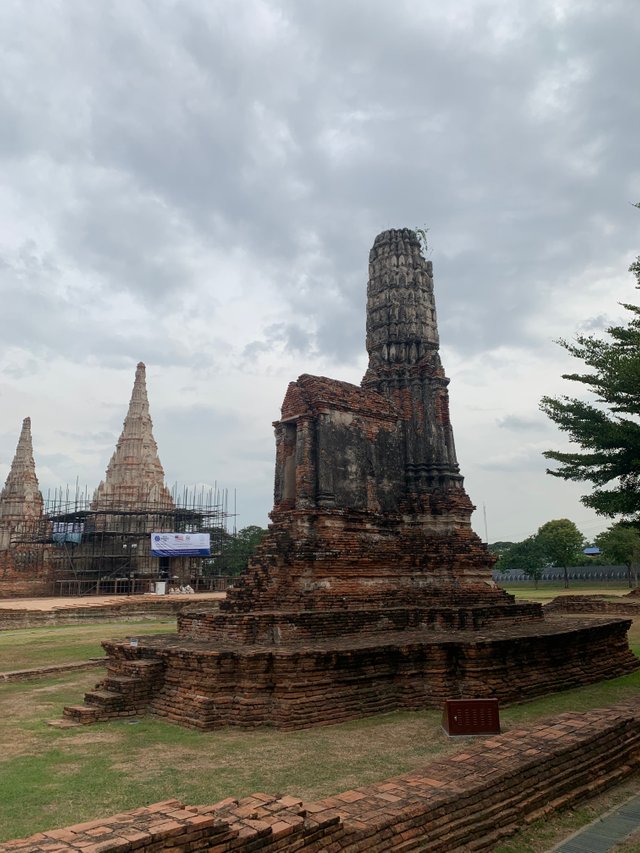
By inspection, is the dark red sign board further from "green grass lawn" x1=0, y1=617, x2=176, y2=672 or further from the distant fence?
the distant fence

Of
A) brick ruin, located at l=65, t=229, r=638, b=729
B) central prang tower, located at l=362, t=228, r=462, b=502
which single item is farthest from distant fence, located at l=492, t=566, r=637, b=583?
brick ruin, located at l=65, t=229, r=638, b=729

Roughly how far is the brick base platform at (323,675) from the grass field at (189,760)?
26 centimetres

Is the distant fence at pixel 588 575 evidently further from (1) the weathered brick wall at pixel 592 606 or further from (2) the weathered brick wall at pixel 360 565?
(2) the weathered brick wall at pixel 360 565

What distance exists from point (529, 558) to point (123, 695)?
53281mm

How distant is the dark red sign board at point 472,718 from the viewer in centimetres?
712

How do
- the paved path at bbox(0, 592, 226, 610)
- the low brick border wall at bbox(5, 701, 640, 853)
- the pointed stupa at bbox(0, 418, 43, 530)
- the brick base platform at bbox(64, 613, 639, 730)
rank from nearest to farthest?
the low brick border wall at bbox(5, 701, 640, 853)
the brick base platform at bbox(64, 613, 639, 730)
the paved path at bbox(0, 592, 226, 610)
the pointed stupa at bbox(0, 418, 43, 530)

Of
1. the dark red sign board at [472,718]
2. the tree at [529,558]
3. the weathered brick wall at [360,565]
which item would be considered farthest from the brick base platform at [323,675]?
the tree at [529,558]

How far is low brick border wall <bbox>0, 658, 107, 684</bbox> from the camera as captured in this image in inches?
448

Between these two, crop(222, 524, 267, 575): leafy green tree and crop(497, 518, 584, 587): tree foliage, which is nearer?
crop(222, 524, 267, 575): leafy green tree

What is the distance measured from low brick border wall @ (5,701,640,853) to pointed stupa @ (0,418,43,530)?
47.2 meters

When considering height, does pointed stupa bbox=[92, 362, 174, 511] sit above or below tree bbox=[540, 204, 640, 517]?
above

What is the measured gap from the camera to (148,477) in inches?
1902

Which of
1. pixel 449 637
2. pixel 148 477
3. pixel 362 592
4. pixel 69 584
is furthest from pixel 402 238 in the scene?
pixel 148 477

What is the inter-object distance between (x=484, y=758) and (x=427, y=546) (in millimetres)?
7385
